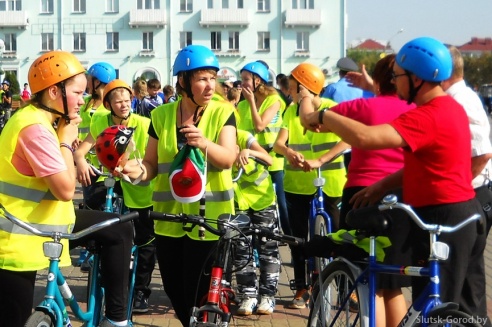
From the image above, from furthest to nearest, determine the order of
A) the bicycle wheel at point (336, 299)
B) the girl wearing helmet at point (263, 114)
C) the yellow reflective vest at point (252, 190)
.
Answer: the girl wearing helmet at point (263, 114), the yellow reflective vest at point (252, 190), the bicycle wheel at point (336, 299)

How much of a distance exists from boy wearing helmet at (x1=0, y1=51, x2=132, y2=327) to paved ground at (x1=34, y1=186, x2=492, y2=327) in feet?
6.22

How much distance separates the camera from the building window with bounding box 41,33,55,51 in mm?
75375

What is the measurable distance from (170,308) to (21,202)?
3392mm

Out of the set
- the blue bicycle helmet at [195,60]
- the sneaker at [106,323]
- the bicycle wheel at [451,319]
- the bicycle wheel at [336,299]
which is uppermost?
the blue bicycle helmet at [195,60]

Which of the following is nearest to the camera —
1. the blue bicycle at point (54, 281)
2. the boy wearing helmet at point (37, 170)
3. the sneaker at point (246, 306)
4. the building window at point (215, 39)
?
the blue bicycle at point (54, 281)

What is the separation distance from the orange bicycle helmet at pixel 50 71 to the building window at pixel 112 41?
7175 cm

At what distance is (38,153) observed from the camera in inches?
170

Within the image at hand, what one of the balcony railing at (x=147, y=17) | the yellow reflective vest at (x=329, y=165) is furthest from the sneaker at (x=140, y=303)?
the balcony railing at (x=147, y=17)

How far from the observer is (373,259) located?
182 inches

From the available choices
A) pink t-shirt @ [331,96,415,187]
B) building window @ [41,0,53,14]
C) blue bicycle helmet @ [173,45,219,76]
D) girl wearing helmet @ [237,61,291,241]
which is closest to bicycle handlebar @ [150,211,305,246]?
blue bicycle helmet @ [173,45,219,76]

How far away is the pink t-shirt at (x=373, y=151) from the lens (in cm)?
552

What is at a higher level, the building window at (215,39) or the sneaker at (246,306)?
the building window at (215,39)

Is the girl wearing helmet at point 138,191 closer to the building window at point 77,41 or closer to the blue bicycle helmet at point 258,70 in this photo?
the blue bicycle helmet at point 258,70

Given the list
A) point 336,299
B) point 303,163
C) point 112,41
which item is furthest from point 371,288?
point 112,41
